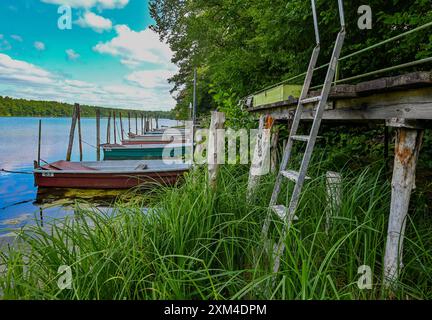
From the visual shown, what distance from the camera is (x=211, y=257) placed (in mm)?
2176

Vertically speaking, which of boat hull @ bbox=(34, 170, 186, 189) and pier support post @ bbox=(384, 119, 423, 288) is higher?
pier support post @ bbox=(384, 119, 423, 288)

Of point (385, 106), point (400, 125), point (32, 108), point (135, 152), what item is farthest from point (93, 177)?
point (32, 108)

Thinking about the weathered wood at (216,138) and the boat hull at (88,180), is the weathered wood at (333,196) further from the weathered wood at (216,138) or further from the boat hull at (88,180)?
the boat hull at (88,180)

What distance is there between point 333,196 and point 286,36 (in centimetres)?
377

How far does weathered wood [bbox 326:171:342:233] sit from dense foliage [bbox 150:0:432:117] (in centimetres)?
175

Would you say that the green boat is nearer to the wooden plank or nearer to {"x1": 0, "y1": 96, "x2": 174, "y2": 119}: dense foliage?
the wooden plank

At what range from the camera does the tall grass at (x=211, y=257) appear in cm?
181

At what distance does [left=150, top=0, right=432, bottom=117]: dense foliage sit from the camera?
365 cm

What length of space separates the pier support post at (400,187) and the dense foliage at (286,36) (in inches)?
66.1

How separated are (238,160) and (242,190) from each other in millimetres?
1818

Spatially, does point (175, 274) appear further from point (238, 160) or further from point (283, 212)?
point (238, 160)

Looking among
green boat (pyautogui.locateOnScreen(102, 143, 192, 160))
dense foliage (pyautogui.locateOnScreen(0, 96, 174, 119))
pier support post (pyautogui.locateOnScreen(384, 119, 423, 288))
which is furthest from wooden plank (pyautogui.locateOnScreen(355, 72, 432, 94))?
dense foliage (pyautogui.locateOnScreen(0, 96, 174, 119))
